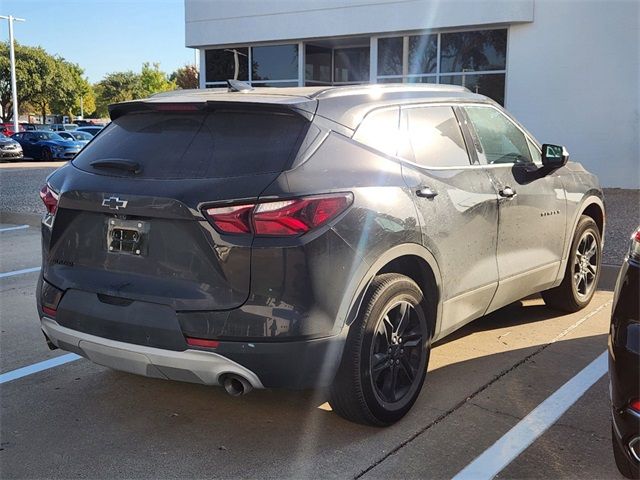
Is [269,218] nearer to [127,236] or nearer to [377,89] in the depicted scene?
[127,236]

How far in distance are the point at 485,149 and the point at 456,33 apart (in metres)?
12.7

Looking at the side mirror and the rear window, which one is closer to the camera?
the rear window

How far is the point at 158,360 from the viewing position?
10.5ft

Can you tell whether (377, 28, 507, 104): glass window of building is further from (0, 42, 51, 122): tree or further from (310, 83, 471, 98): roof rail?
(0, 42, 51, 122): tree

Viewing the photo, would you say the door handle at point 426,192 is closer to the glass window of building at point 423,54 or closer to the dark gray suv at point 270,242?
the dark gray suv at point 270,242

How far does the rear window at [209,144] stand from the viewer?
3.22 metres

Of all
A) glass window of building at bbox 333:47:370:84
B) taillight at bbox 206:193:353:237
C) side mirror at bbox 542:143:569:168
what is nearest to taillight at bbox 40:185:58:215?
taillight at bbox 206:193:353:237

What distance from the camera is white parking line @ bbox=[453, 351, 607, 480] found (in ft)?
10.6

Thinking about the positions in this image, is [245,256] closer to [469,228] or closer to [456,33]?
[469,228]

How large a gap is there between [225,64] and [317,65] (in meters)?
2.93

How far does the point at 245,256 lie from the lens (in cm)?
305

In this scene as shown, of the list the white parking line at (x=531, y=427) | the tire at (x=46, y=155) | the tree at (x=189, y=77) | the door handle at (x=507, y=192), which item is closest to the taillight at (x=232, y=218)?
the white parking line at (x=531, y=427)

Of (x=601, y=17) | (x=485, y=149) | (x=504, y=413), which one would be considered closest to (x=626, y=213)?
(x=601, y=17)

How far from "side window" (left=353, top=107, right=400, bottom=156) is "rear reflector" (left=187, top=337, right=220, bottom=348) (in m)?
1.28
